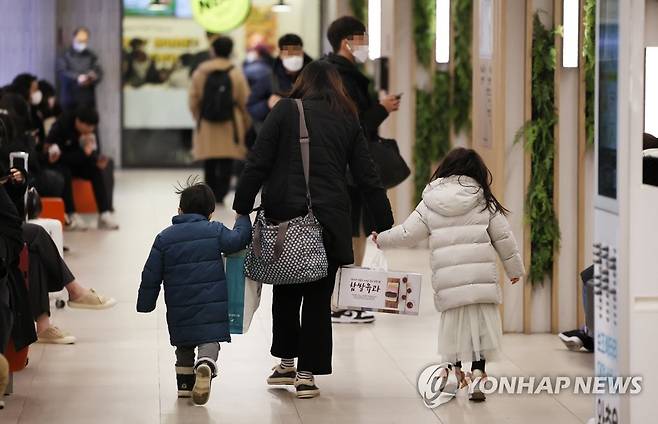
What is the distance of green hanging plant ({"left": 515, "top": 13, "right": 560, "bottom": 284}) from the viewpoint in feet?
24.7

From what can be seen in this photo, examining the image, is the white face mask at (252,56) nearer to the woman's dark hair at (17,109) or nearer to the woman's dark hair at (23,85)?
the woman's dark hair at (23,85)

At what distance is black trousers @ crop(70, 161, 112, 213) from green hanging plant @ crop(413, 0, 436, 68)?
3293 millimetres

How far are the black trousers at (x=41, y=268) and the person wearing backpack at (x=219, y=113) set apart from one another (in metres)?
7.94

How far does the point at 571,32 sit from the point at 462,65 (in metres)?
3.45

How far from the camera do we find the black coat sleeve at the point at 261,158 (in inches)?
238

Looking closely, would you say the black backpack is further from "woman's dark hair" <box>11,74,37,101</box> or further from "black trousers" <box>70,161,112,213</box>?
"woman's dark hair" <box>11,74,37,101</box>

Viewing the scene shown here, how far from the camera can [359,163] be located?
20.5 feet

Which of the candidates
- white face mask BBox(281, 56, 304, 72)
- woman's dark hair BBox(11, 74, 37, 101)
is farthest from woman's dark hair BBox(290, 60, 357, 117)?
woman's dark hair BBox(11, 74, 37, 101)

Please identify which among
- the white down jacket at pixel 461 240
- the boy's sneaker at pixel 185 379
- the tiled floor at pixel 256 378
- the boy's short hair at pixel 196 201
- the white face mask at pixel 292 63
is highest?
the white face mask at pixel 292 63

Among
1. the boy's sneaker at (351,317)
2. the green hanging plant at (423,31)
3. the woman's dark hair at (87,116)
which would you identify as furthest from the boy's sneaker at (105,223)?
the boy's sneaker at (351,317)

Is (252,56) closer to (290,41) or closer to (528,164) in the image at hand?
(290,41)

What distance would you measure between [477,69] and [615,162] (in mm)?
3138

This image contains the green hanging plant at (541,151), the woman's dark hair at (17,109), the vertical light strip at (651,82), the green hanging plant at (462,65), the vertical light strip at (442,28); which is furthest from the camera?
the green hanging plant at (462,65)

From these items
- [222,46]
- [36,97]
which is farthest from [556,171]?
[222,46]
